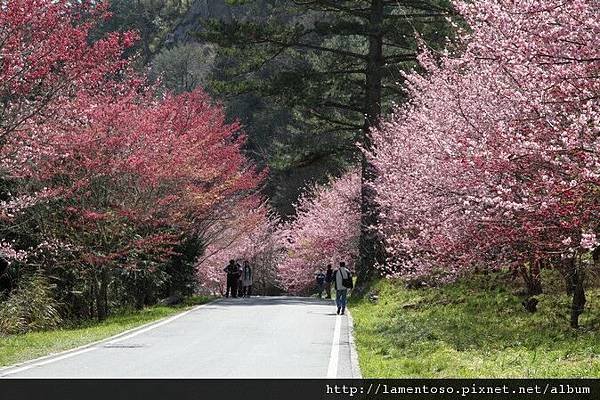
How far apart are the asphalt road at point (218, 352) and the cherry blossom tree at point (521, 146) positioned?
2.87 m

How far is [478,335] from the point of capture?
44.8 feet

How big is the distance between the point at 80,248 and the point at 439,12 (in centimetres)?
1325

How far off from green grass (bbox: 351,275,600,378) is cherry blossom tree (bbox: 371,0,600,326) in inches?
35.5

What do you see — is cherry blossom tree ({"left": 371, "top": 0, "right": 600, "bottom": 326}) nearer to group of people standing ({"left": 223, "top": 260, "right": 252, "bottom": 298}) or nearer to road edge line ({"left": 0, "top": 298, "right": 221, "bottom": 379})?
road edge line ({"left": 0, "top": 298, "right": 221, "bottom": 379})

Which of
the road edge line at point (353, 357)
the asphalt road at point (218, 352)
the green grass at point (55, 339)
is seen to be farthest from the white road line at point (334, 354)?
the green grass at point (55, 339)

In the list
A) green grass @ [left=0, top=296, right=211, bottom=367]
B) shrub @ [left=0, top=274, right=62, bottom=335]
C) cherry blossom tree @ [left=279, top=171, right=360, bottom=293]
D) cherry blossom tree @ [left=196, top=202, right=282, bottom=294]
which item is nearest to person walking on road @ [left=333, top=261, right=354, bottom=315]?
green grass @ [left=0, top=296, right=211, bottom=367]

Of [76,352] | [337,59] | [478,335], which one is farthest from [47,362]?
[337,59]

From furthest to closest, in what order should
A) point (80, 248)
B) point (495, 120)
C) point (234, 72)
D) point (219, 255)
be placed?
point (219, 255) → point (234, 72) → point (80, 248) → point (495, 120)

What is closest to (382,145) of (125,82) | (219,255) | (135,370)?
(125,82)

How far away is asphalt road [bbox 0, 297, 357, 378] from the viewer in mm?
10305

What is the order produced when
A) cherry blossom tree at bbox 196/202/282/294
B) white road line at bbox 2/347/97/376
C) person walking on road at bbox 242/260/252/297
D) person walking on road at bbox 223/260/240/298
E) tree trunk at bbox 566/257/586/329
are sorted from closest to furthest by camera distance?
white road line at bbox 2/347/97/376 < tree trunk at bbox 566/257/586/329 < person walking on road at bbox 223/260/240/298 < person walking on road at bbox 242/260/252/297 < cherry blossom tree at bbox 196/202/282/294

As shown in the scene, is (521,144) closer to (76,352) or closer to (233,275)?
(76,352)

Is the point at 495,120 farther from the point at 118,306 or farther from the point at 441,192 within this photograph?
the point at 118,306

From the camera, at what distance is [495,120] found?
1166 cm
